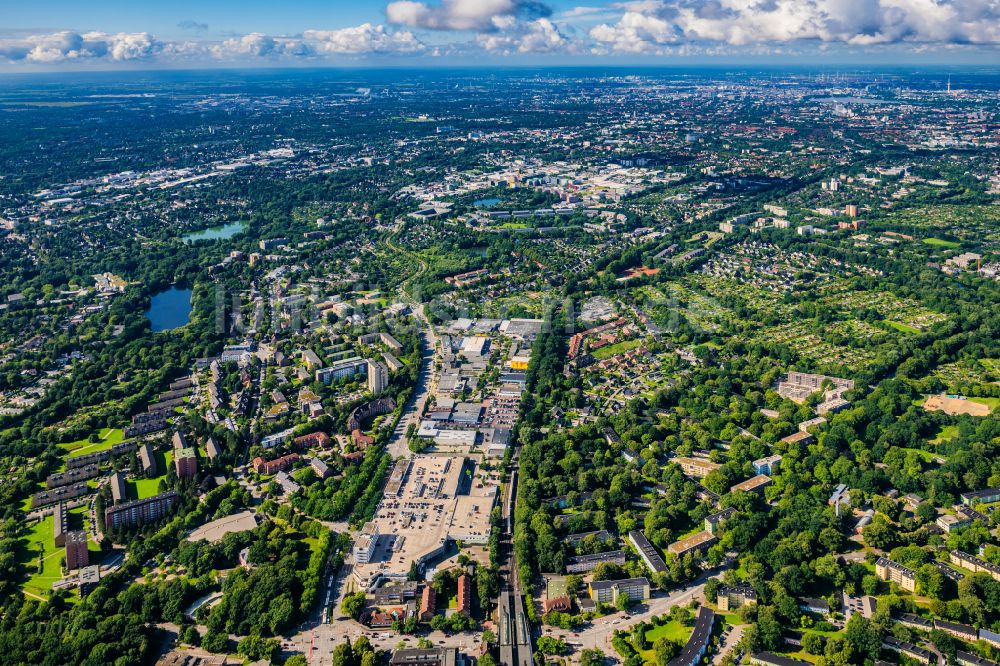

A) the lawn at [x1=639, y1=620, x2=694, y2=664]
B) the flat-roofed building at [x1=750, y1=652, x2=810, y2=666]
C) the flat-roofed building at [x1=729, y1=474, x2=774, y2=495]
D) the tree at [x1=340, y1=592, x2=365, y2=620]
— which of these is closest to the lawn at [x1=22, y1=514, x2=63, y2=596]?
the tree at [x1=340, y1=592, x2=365, y2=620]

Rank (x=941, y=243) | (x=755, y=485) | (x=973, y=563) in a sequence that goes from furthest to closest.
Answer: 1. (x=941, y=243)
2. (x=755, y=485)
3. (x=973, y=563)

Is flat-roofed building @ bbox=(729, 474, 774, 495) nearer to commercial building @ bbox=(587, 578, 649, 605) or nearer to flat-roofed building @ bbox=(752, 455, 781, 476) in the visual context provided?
flat-roofed building @ bbox=(752, 455, 781, 476)

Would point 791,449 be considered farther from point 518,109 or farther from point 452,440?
point 518,109

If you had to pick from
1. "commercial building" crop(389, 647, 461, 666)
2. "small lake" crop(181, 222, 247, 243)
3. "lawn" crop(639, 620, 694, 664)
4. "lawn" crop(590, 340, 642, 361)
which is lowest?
"lawn" crop(639, 620, 694, 664)

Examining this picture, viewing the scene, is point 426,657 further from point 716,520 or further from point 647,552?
point 716,520

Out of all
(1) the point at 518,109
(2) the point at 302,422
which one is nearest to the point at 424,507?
(2) the point at 302,422

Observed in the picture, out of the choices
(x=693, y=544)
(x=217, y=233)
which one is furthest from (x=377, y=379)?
(x=217, y=233)
